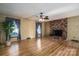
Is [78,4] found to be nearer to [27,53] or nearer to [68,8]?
[68,8]

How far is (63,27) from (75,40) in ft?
1.36

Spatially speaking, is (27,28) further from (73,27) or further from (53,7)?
(73,27)

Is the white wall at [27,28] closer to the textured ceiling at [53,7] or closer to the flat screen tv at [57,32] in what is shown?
the flat screen tv at [57,32]

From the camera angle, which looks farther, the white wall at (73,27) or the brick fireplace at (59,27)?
the brick fireplace at (59,27)

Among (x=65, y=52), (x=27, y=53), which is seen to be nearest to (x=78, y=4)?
(x=65, y=52)

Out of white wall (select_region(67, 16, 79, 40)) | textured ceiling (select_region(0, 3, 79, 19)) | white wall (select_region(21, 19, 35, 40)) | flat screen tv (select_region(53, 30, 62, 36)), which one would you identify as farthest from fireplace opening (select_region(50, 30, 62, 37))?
white wall (select_region(21, 19, 35, 40))

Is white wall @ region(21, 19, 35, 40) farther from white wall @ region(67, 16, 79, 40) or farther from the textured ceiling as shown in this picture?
white wall @ region(67, 16, 79, 40)

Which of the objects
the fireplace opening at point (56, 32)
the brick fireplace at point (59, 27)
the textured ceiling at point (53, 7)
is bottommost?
the fireplace opening at point (56, 32)

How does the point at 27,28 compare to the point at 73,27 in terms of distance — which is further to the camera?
the point at 27,28

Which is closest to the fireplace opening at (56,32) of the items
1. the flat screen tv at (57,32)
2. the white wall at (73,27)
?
the flat screen tv at (57,32)

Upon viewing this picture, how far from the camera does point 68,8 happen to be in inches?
93.7

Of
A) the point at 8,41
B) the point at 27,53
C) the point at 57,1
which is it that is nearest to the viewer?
the point at 57,1

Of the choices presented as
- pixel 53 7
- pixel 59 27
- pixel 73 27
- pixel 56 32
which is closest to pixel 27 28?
pixel 56 32

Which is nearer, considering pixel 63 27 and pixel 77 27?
pixel 77 27
